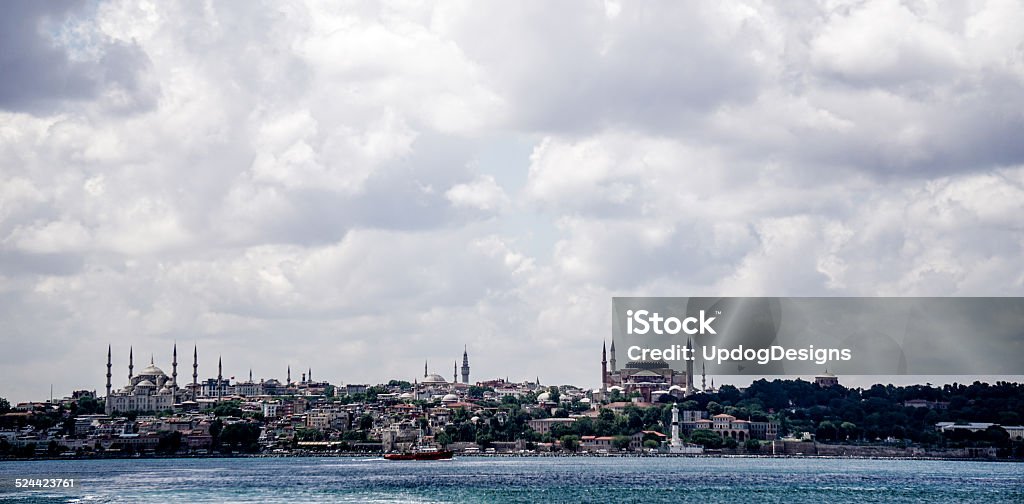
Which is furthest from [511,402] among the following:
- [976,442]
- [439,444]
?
[976,442]

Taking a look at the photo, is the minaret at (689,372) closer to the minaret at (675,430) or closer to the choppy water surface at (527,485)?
the minaret at (675,430)

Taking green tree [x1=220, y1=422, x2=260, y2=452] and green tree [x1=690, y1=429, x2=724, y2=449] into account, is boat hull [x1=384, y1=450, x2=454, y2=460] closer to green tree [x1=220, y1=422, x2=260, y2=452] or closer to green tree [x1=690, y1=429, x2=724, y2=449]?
green tree [x1=220, y1=422, x2=260, y2=452]

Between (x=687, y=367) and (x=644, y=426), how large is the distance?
3401 centimetres

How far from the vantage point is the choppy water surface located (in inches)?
2406

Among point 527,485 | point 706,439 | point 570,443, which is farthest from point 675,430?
point 527,485

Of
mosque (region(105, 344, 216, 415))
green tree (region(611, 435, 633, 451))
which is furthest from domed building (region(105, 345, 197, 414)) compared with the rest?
green tree (region(611, 435, 633, 451))

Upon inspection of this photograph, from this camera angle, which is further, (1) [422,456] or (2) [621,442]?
(2) [621,442]

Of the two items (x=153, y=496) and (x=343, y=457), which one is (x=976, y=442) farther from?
(x=153, y=496)

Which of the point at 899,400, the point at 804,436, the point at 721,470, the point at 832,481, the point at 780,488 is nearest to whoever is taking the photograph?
the point at 780,488

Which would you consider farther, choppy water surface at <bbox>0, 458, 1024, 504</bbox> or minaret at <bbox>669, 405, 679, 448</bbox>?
minaret at <bbox>669, 405, 679, 448</bbox>

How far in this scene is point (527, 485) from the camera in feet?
236

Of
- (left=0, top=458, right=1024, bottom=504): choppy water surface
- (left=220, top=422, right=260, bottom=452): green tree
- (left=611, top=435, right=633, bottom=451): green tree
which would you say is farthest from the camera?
(left=611, top=435, right=633, bottom=451): green tree

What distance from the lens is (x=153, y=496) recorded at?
6072 centimetres

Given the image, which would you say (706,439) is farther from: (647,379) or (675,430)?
(647,379)
